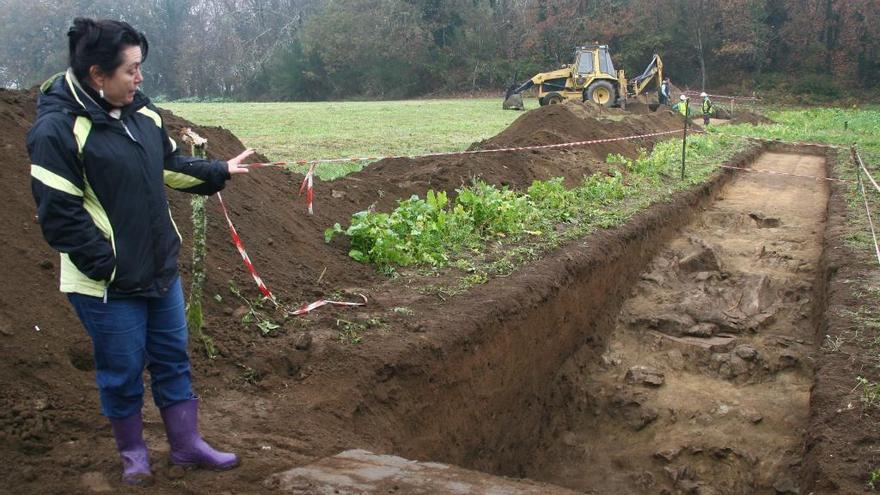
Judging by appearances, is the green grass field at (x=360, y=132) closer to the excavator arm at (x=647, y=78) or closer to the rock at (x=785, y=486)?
the excavator arm at (x=647, y=78)

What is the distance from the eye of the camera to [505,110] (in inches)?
1422

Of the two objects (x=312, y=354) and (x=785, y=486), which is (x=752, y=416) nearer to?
(x=785, y=486)

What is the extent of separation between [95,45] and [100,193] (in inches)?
24.7

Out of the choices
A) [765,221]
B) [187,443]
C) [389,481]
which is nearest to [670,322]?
[765,221]

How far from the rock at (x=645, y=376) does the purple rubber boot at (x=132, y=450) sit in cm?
541

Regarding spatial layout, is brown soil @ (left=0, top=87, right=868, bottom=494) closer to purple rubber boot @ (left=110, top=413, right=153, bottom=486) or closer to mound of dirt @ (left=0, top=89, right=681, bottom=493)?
mound of dirt @ (left=0, top=89, right=681, bottom=493)

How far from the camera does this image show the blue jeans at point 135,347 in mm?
3463

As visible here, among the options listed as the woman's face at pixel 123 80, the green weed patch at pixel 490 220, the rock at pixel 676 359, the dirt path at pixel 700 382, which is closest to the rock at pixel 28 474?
the woman's face at pixel 123 80

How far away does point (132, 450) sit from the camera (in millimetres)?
3660

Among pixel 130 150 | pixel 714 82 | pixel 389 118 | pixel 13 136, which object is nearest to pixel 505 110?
pixel 389 118

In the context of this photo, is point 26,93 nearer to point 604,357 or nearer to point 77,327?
point 77,327

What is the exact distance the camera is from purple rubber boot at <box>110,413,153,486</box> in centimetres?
361

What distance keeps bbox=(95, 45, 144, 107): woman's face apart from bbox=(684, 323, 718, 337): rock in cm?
692

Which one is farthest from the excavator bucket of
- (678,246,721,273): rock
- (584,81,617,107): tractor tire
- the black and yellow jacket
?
the black and yellow jacket
